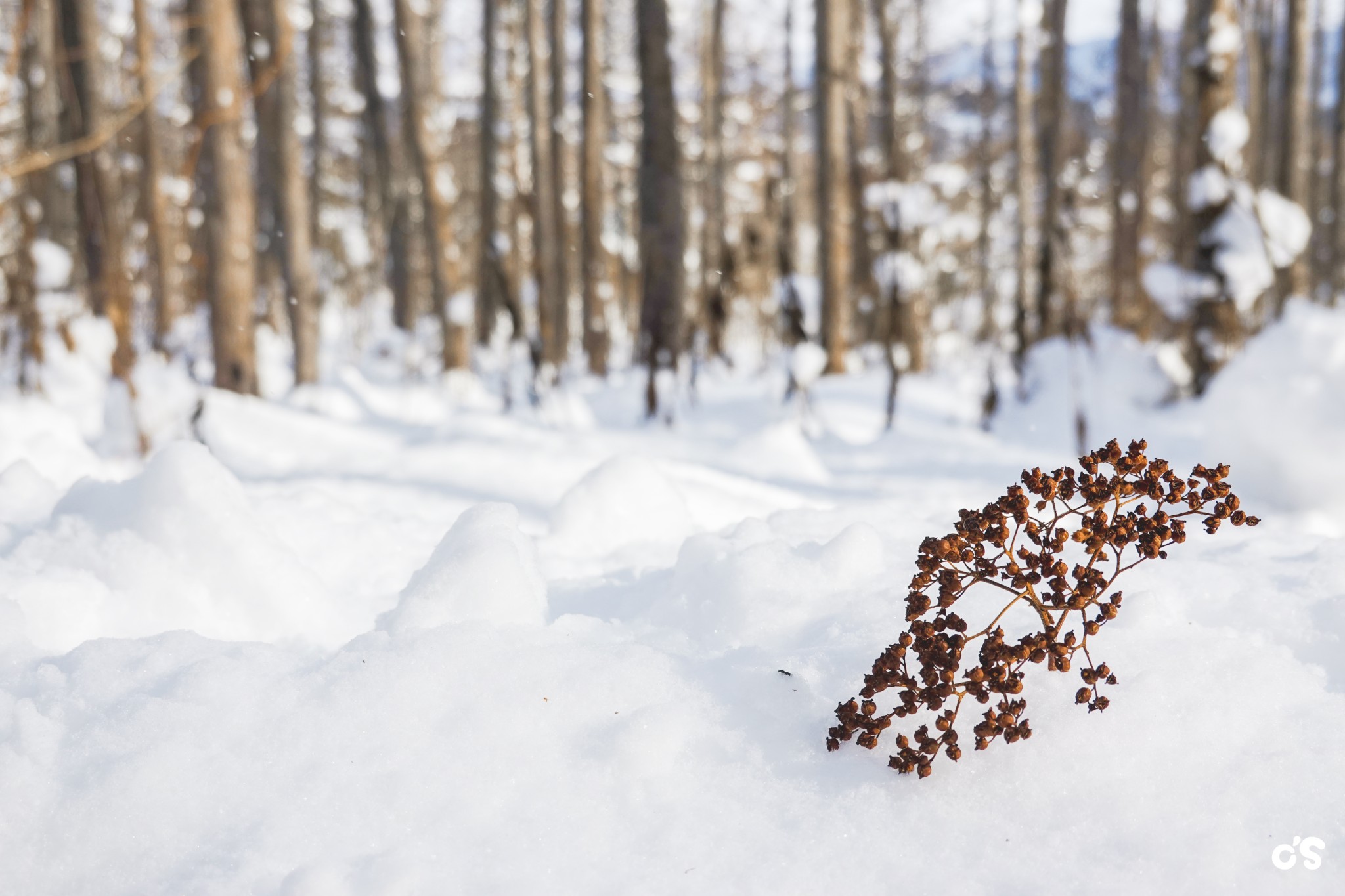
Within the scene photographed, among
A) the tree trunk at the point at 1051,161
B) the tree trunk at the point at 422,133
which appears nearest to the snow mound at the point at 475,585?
the tree trunk at the point at 1051,161

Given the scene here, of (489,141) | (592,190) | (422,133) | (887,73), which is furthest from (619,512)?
(489,141)

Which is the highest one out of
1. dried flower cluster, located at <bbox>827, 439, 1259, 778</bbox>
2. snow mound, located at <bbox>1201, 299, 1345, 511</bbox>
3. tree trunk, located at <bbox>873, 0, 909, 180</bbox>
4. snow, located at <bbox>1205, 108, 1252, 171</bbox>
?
tree trunk, located at <bbox>873, 0, 909, 180</bbox>

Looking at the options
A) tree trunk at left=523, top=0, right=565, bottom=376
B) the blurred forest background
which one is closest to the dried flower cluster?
the blurred forest background

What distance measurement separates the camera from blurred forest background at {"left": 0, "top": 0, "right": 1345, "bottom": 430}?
5059 millimetres

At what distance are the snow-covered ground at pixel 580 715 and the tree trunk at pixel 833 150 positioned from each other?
5.43 m

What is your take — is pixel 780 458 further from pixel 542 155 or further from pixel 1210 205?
pixel 542 155

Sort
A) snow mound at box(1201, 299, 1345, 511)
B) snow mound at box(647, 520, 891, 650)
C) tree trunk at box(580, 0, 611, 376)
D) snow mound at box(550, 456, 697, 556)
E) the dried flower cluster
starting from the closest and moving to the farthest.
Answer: the dried flower cluster
snow mound at box(647, 520, 891, 650)
snow mound at box(550, 456, 697, 556)
snow mound at box(1201, 299, 1345, 511)
tree trunk at box(580, 0, 611, 376)

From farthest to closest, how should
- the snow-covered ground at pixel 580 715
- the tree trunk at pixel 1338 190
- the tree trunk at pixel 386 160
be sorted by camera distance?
the tree trunk at pixel 1338 190 → the tree trunk at pixel 386 160 → the snow-covered ground at pixel 580 715

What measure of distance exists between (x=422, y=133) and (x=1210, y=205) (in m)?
5.15

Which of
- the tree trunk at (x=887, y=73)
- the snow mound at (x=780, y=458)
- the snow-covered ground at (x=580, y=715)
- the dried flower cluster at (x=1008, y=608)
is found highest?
the tree trunk at (x=887, y=73)

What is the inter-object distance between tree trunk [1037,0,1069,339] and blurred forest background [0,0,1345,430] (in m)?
0.04

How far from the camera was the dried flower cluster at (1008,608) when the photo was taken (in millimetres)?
1140

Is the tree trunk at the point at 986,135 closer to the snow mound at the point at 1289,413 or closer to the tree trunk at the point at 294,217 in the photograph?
the tree trunk at the point at 294,217

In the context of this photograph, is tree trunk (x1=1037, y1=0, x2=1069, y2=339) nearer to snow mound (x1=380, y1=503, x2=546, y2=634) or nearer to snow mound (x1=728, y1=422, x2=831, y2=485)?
snow mound (x1=728, y1=422, x2=831, y2=485)
